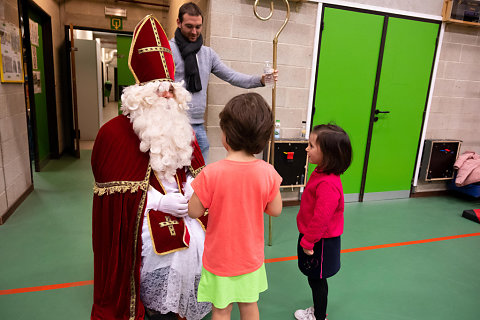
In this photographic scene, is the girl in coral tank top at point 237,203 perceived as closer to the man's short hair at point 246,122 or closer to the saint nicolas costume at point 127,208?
the man's short hair at point 246,122

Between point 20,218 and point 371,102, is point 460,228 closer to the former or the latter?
point 371,102

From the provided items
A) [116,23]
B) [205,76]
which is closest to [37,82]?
[116,23]

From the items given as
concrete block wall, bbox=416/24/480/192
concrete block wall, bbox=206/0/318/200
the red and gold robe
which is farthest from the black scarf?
concrete block wall, bbox=416/24/480/192

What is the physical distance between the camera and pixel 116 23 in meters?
5.99

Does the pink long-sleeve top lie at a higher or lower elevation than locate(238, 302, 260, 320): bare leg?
higher

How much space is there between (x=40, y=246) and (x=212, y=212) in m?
1.91

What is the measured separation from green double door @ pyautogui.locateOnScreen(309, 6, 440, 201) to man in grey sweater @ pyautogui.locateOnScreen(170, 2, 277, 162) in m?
1.15

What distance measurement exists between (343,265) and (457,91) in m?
2.96

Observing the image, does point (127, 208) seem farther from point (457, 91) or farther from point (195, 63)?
point (457, 91)

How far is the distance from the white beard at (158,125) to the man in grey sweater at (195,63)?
0.94 metres

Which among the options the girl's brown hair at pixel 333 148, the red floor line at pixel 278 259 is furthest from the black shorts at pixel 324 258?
the red floor line at pixel 278 259

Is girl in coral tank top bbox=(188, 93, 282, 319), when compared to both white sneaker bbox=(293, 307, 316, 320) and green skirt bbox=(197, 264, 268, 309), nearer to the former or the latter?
green skirt bbox=(197, 264, 268, 309)

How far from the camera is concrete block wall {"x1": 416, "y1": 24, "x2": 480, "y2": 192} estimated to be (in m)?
3.88

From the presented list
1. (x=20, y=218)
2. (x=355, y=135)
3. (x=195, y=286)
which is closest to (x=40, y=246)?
(x=20, y=218)
